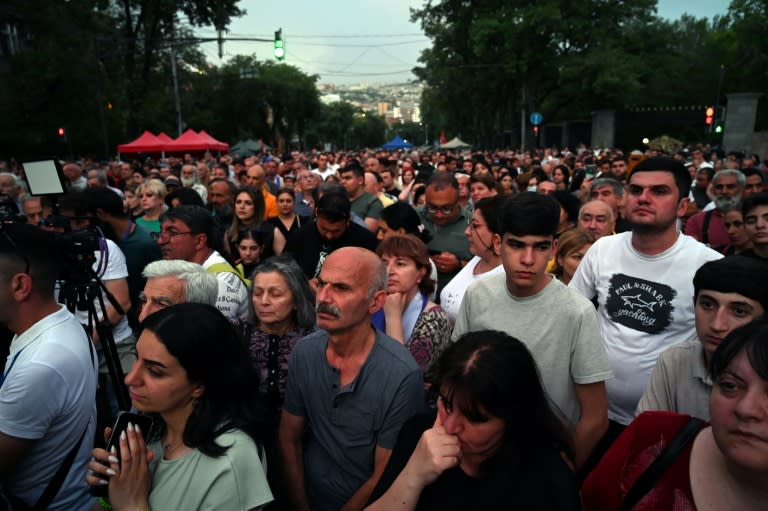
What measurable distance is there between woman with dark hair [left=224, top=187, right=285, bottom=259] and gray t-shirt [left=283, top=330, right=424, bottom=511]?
3337 millimetres

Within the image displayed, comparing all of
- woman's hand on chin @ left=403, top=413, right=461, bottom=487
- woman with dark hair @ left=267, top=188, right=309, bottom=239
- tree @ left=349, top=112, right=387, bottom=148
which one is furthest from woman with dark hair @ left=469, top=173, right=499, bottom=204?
tree @ left=349, top=112, right=387, bottom=148

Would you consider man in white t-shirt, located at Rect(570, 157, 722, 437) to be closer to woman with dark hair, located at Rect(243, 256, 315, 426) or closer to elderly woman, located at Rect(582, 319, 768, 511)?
elderly woman, located at Rect(582, 319, 768, 511)

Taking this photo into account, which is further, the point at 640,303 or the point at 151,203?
the point at 151,203

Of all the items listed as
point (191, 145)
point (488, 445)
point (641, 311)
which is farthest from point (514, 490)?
point (191, 145)

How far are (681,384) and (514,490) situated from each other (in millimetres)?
976

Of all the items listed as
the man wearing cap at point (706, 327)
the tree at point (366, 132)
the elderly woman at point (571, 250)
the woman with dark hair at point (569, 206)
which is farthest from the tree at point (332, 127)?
the man wearing cap at point (706, 327)

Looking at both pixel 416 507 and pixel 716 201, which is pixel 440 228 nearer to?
pixel 716 201

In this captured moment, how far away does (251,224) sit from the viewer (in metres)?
6.00

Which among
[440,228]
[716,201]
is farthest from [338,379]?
[716,201]

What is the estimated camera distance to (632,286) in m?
3.00

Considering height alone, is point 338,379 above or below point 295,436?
above

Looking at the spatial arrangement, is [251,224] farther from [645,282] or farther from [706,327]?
[706,327]

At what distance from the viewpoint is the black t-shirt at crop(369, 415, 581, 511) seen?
69.6 inches

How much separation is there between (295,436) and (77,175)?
9.97 metres
